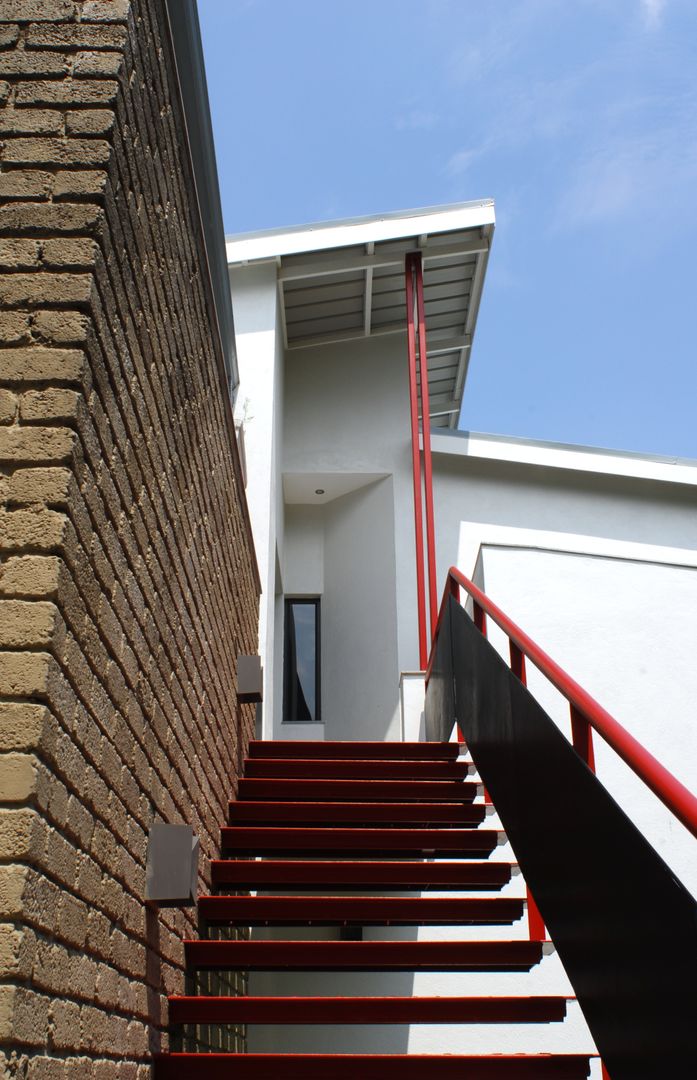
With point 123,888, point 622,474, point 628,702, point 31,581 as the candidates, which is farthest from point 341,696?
point 31,581

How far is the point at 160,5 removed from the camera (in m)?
3.09

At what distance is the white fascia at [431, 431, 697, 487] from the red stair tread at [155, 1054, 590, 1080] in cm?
913

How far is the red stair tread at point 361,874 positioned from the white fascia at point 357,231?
7.79 meters

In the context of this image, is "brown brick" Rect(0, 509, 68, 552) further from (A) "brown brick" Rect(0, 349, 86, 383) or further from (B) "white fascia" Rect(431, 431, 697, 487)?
(B) "white fascia" Rect(431, 431, 697, 487)

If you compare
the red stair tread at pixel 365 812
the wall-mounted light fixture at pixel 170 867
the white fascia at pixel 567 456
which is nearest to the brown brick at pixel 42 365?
the wall-mounted light fixture at pixel 170 867

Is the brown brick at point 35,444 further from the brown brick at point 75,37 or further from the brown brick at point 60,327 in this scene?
the brown brick at point 75,37

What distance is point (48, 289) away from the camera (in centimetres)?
234

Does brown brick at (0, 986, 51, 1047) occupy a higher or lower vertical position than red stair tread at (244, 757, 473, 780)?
lower

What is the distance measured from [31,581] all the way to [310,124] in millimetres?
11325

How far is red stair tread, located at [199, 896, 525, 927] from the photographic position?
4207mm

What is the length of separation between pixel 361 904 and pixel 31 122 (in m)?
3.26

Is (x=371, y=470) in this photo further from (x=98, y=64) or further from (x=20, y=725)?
(x=20, y=725)

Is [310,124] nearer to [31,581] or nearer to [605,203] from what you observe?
[605,203]

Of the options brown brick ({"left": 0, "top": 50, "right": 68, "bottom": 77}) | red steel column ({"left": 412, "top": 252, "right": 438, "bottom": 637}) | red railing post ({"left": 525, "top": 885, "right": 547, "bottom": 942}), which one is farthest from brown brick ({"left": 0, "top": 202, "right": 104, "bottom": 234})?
red steel column ({"left": 412, "top": 252, "right": 438, "bottom": 637})
